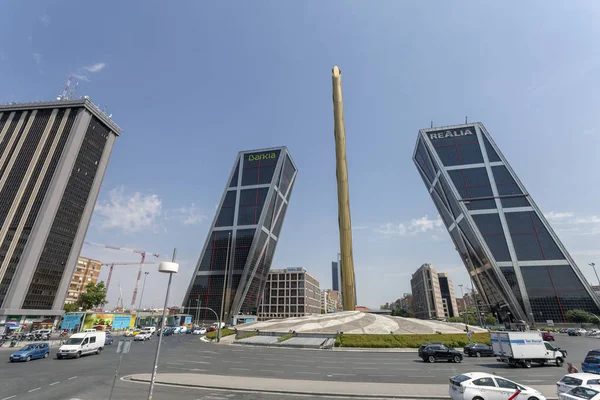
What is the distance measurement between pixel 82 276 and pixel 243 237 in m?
70.0

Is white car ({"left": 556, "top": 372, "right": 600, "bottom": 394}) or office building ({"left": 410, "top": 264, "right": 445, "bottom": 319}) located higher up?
office building ({"left": 410, "top": 264, "right": 445, "bottom": 319})

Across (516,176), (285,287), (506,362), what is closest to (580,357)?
(506,362)

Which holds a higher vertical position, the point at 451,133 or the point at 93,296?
the point at 451,133

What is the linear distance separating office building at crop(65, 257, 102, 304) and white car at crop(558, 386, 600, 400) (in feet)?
468

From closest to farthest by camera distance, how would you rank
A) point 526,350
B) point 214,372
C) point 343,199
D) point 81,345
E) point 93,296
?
point 214,372, point 526,350, point 81,345, point 343,199, point 93,296

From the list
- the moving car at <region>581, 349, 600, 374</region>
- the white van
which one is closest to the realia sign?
the moving car at <region>581, 349, 600, 374</region>

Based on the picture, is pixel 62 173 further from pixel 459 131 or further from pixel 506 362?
pixel 459 131

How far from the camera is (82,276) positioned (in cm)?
12200

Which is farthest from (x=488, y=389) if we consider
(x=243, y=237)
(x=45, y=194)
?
(x=45, y=194)

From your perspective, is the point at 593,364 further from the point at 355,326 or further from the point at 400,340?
the point at 355,326

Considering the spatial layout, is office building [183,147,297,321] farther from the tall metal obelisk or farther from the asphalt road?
the asphalt road

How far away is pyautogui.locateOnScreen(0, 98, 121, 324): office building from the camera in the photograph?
81.2 metres

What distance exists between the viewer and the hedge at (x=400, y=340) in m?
36.8

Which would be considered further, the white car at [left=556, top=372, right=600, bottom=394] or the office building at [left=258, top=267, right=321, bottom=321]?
the office building at [left=258, top=267, right=321, bottom=321]
